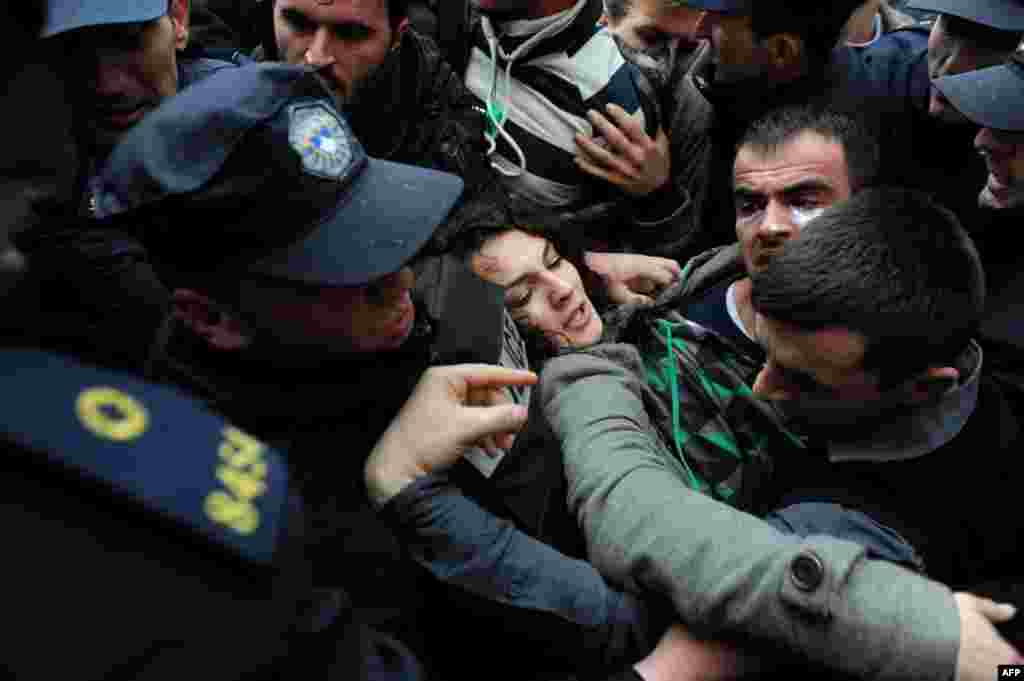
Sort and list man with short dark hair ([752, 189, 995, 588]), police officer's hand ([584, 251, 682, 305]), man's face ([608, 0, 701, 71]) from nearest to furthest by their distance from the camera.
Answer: man with short dark hair ([752, 189, 995, 588]) → police officer's hand ([584, 251, 682, 305]) → man's face ([608, 0, 701, 71])

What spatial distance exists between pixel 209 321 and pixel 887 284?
4.02ft

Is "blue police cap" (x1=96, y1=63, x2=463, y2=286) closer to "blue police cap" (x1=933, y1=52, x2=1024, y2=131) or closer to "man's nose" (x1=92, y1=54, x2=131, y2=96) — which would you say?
"man's nose" (x1=92, y1=54, x2=131, y2=96)

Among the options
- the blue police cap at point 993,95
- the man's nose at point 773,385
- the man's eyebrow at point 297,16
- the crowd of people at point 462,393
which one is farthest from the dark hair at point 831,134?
the man's eyebrow at point 297,16

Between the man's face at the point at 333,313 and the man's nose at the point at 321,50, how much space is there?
53.2 inches

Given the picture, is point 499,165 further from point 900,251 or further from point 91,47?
point 900,251

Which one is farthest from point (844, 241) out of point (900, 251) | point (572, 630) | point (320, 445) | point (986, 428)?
point (320, 445)

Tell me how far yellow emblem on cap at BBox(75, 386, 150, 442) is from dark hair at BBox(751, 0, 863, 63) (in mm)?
2396

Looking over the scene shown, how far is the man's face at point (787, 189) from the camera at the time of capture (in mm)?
2242

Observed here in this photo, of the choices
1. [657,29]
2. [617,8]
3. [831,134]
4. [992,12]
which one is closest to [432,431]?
[831,134]

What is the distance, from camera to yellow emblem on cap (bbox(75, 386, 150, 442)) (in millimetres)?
884

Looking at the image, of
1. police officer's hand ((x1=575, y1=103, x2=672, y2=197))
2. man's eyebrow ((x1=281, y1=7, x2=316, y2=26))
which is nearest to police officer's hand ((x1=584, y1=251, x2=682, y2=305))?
police officer's hand ((x1=575, y1=103, x2=672, y2=197))

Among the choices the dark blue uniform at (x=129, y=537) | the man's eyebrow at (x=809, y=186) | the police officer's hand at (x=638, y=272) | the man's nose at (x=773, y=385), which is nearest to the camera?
the dark blue uniform at (x=129, y=537)

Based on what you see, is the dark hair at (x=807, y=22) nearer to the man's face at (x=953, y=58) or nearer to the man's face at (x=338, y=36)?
the man's face at (x=953, y=58)

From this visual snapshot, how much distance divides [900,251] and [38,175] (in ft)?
4.93
